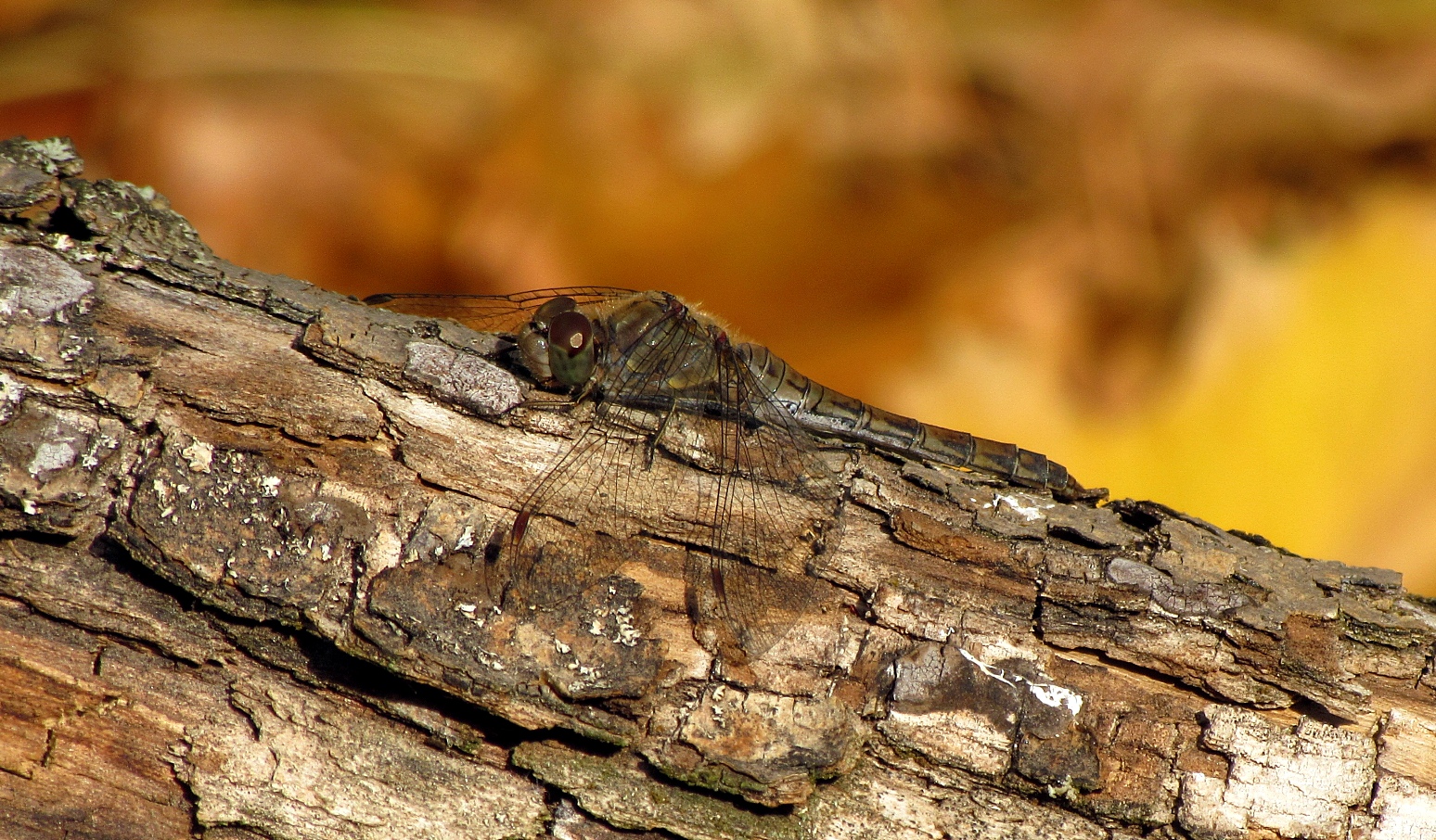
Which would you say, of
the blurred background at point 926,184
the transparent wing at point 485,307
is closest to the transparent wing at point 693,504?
the transparent wing at point 485,307

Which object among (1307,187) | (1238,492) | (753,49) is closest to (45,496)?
(753,49)

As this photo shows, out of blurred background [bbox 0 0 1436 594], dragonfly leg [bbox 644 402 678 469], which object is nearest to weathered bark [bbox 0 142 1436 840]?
dragonfly leg [bbox 644 402 678 469]

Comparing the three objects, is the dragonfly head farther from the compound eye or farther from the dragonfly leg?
the dragonfly leg

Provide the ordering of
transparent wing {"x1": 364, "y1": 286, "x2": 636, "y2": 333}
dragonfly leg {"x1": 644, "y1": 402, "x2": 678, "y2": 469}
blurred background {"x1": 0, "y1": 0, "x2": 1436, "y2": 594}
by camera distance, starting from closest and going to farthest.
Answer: dragonfly leg {"x1": 644, "y1": 402, "x2": 678, "y2": 469}, transparent wing {"x1": 364, "y1": 286, "x2": 636, "y2": 333}, blurred background {"x1": 0, "y1": 0, "x2": 1436, "y2": 594}

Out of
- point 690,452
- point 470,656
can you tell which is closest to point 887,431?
point 690,452

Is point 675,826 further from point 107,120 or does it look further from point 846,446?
point 107,120

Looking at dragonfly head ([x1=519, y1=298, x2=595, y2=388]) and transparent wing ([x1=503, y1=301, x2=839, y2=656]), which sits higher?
dragonfly head ([x1=519, y1=298, x2=595, y2=388])

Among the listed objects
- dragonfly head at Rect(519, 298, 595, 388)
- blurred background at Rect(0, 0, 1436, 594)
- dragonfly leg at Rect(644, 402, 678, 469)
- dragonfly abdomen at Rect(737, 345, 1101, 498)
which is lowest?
dragonfly leg at Rect(644, 402, 678, 469)

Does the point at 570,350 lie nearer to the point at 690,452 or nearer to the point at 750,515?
the point at 690,452
